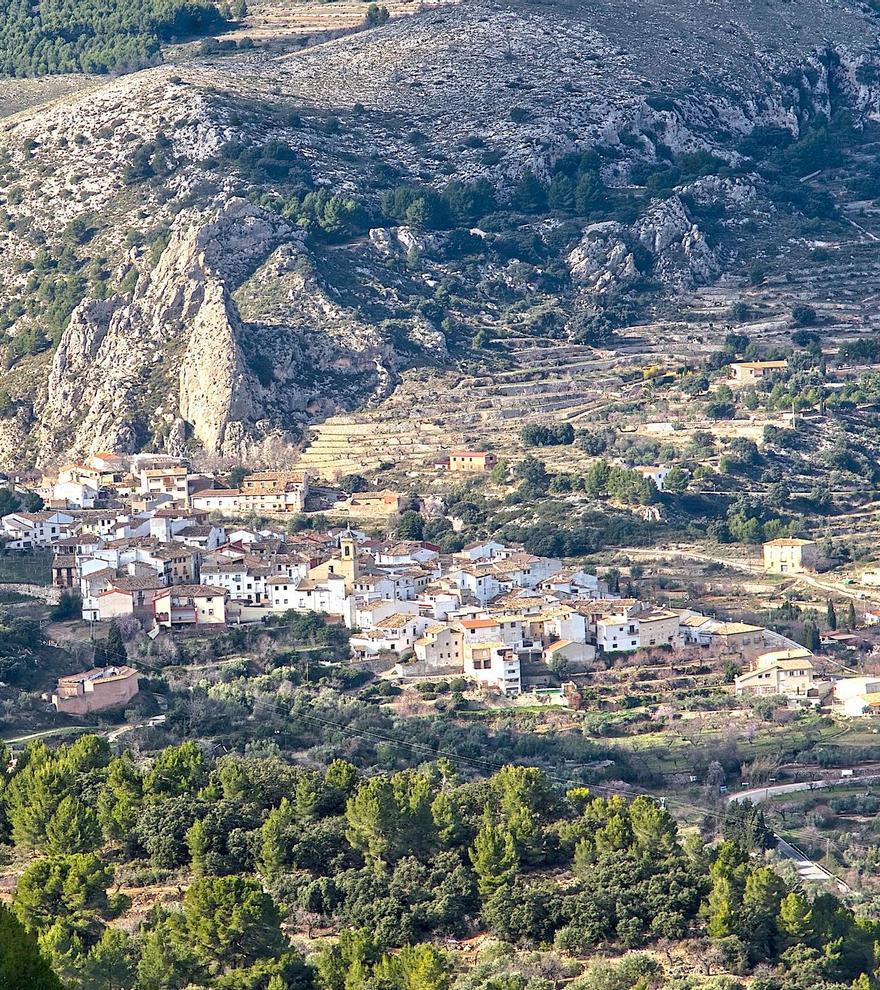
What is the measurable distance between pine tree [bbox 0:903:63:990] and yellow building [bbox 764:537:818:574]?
149 feet

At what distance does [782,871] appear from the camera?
4709 centimetres

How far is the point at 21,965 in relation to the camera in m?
28.5

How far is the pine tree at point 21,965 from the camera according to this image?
28219mm

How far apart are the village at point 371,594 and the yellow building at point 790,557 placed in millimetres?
57

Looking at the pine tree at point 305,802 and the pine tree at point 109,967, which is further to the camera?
the pine tree at point 305,802

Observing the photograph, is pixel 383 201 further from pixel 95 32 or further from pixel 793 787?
pixel 793 787

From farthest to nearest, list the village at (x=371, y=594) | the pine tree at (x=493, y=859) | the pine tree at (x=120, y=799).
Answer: the village at (x=371, y=594) → the pine tree at (x=120, y=799) → the pine tree at (x=493, y=859)


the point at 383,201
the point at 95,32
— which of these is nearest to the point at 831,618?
the point at 383,201

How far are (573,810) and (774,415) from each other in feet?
126

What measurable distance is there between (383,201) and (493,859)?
58581 millimetres

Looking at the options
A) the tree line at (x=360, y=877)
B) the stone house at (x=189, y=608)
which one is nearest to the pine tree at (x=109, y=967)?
the tree line at (x=360, y=877)

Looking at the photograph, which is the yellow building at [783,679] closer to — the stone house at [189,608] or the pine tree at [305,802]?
the stone house at [189,608]

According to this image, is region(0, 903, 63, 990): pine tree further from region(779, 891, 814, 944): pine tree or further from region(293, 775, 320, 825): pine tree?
region(293, 775, 320, 825): pine tree

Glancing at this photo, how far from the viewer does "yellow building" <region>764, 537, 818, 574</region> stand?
237ft
